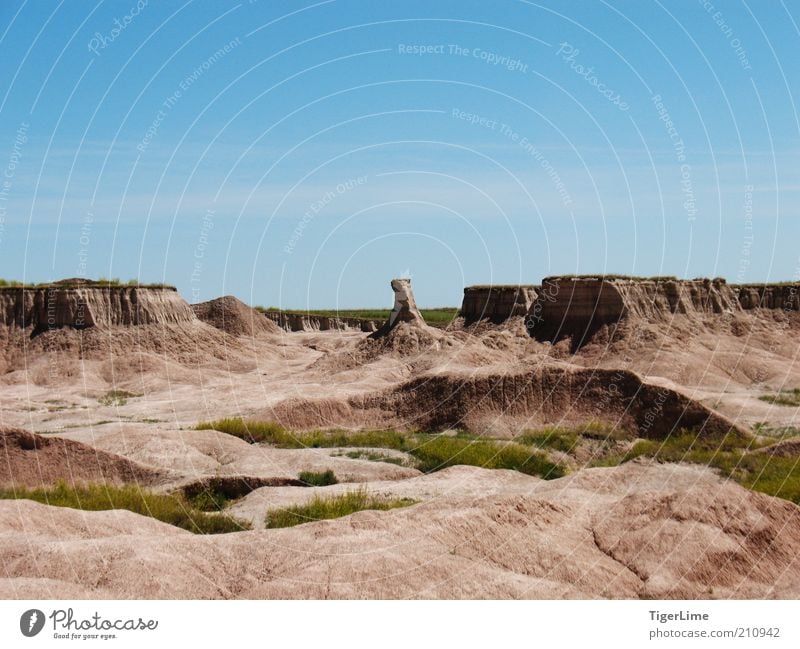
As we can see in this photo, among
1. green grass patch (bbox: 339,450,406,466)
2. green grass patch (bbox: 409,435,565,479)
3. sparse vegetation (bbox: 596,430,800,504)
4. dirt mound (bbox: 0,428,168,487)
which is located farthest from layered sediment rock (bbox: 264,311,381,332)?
dirt mound (bbox: 0,428,168,487)

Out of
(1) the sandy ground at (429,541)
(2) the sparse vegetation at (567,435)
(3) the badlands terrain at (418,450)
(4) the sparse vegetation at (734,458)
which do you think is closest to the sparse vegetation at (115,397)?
(3) the badlands terrain at (418,450)

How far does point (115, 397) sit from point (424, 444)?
25088 mm

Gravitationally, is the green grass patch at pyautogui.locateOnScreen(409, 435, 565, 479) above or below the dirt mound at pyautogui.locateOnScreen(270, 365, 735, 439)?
below

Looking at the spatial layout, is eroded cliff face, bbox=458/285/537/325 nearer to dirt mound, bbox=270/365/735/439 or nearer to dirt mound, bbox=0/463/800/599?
dirt mound, bbox=270/365/735/439

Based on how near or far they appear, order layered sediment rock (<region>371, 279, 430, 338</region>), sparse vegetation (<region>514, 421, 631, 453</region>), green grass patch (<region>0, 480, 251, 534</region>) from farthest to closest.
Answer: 1. layered sediment rock (<region>371, 279, 430, 338</region>)
2. sparse vegetation (<region>514, 421, 631, 453</region>)
3. green grass patch (<region>0, 480, 251, 534</region>)

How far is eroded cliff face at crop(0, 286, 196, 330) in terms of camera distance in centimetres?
6066

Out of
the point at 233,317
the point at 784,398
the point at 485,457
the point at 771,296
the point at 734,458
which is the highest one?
the point at 771,296

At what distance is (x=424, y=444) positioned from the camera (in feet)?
102

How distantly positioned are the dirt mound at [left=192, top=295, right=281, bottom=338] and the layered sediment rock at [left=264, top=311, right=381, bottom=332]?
1297 centimetres

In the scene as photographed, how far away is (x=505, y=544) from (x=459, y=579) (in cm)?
184

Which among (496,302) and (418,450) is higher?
(496,302)

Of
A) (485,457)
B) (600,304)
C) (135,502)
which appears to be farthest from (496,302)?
(135,502)

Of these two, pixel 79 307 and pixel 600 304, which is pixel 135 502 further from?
pixel 79 307

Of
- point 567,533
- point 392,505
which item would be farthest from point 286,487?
point 567,533
